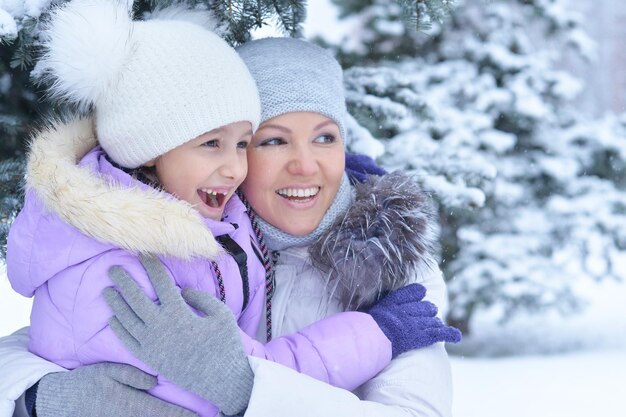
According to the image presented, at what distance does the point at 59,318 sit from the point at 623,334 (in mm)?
8156

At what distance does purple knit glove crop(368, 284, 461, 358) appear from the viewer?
2.27 meters

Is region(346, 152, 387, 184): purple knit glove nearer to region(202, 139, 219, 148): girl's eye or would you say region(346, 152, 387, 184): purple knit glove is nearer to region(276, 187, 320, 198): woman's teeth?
region(276, 187, 320, 198): woman's teeth

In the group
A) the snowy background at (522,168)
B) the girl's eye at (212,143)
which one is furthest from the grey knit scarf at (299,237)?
the snowy background at (522,168)

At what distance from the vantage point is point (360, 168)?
2895 mm

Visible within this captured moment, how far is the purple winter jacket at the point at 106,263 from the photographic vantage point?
199cm

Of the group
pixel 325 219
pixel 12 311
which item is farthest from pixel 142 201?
pixel 12 311

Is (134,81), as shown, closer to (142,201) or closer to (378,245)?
(142,201)

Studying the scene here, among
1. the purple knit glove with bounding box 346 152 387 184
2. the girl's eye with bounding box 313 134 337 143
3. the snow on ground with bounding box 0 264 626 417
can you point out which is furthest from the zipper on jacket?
the snow on ground with bounding box 0 264 626 417

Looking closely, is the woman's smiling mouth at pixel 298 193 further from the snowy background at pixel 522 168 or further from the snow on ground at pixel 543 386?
the snowy background at pixel 522 168

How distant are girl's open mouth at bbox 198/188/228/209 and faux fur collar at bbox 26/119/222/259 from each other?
0.18 meters

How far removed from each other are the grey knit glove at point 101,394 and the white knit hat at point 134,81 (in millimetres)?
628

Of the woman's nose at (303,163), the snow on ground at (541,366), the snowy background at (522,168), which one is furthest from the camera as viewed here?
the snowy background at (522,168)

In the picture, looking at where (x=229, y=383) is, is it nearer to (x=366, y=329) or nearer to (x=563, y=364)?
(x=366, y=329)

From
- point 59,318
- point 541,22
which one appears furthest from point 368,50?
point 59,318
